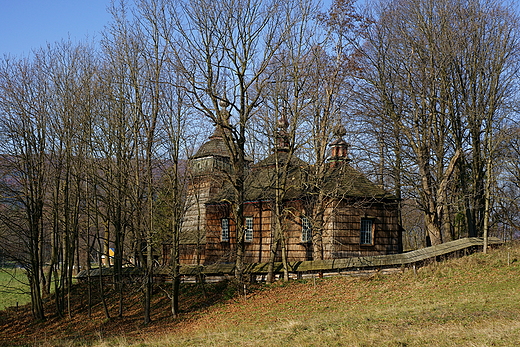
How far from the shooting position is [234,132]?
22406 mm

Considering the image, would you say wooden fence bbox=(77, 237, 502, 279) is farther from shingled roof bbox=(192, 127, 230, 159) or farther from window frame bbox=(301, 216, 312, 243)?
shingled roof bbox=(192, 127, 230, 159)

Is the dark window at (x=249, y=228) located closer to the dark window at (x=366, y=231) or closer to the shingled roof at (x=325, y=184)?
the shingled roof at (x=325, y=184)

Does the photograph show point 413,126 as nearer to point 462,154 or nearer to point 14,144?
point 462,154

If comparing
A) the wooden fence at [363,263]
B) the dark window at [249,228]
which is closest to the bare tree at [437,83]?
the wooden fence at [363,263]

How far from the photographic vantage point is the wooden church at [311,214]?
2512cm

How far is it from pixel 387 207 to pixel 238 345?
1847 centimetres

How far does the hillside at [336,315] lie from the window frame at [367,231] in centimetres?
601

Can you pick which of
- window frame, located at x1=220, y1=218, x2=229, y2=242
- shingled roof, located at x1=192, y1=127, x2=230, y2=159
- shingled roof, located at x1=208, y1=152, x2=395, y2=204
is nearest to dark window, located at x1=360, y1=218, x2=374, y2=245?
shingled roof, located at x1=208, y1=152, x2=395, y2=204

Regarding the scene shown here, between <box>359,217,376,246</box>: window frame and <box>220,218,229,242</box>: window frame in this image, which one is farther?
<box>220,218,229,242</box>: window frame

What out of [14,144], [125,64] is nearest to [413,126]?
[125,64]

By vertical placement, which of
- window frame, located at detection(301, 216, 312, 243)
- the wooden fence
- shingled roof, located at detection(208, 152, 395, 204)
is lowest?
the wooden fence

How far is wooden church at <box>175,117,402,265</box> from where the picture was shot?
25.1 m

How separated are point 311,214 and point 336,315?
11234mm

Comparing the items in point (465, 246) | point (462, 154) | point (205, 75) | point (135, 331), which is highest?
point (205, 75)
